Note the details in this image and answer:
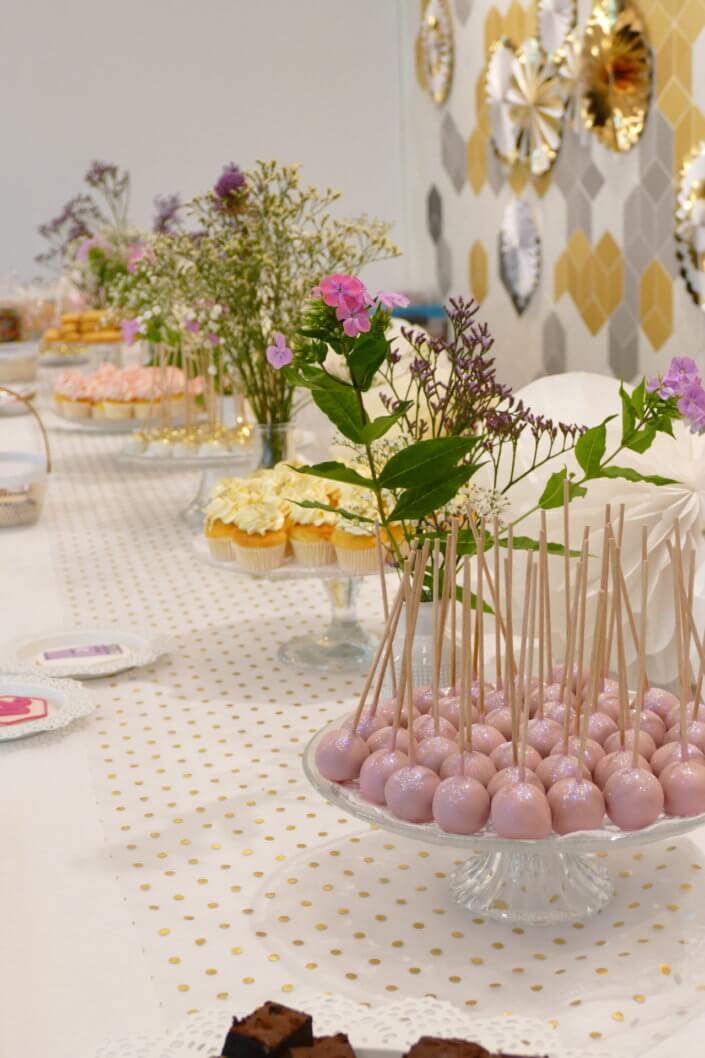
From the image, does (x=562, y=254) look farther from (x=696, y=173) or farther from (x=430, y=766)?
(x=430, y=766)

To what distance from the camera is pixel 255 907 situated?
1.18m

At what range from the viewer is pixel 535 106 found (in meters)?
3.79

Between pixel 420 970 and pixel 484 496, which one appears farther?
pixel 484 496

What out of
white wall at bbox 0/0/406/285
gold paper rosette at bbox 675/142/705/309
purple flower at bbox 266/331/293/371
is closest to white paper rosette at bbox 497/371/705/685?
purple flower at bbox 266/331/293/371

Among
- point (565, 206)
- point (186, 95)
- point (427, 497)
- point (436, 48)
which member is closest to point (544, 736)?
point (427, 497)

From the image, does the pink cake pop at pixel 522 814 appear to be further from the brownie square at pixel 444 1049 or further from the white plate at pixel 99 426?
the white plate at pixel 99 426

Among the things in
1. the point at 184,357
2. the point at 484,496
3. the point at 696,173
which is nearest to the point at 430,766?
the point at 484,496

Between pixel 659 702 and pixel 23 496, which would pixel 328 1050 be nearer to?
pixel 659 702

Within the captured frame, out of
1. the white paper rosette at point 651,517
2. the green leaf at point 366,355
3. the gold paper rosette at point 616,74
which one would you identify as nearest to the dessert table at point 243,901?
the white paper rosette at point 651,517

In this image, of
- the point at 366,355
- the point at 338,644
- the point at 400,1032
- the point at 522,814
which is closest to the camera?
the point at 400,1032

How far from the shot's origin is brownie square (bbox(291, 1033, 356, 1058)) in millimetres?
791

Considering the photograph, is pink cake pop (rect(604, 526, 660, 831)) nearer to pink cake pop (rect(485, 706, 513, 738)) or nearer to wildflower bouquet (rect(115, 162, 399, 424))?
pink cake pop (rect(485, 706, 513, 738))

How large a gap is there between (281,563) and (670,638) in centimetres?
51

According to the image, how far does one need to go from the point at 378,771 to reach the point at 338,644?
731 millimetres
